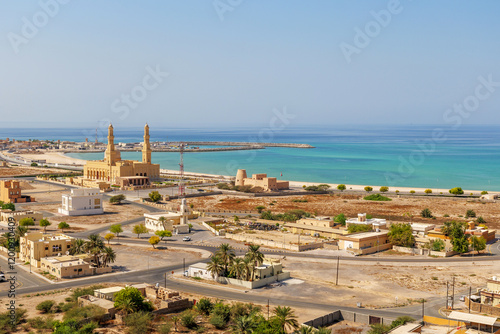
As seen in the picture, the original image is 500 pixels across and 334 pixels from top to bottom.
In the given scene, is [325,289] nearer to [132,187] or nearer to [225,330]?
[225,330]

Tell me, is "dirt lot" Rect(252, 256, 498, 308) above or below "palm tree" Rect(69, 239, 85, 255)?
below

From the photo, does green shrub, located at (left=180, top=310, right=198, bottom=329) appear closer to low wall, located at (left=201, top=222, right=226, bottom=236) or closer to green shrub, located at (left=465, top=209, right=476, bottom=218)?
low wall, located at (left=201, top=222, right=226, bottom=236)

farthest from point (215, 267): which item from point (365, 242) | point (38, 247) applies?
point (365, 242)

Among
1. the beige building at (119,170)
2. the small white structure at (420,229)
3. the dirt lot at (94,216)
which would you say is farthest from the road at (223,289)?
the beige building at (119,170)

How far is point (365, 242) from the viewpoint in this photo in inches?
1977

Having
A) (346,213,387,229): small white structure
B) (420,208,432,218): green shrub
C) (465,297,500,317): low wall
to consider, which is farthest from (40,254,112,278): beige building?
(420,208,432,218): green shrub

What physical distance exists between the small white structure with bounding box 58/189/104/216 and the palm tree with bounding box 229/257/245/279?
36891mm

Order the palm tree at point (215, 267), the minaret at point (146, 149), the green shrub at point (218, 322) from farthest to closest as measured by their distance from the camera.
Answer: the minaret at point (146, 149), the palm tree at point (215, 267), the green shrub at point (218, 322)

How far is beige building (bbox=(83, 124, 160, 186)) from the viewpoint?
3990 inches

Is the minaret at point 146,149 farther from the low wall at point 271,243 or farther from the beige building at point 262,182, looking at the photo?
the low wall at point 271,243

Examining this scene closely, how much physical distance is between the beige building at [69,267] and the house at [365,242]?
72.8 feet

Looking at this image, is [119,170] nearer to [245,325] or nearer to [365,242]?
[365,242]

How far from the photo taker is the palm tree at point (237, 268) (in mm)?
38344

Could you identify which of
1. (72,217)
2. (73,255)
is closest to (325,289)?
(73,255)
